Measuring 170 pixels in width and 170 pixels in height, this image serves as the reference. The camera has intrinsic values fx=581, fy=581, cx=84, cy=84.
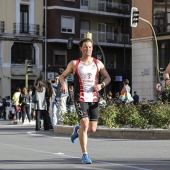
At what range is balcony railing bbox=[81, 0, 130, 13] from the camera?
2301 inches

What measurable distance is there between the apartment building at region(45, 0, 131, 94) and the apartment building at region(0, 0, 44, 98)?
1042mm

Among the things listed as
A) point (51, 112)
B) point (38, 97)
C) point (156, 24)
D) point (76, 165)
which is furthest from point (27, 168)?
point (156, 24)

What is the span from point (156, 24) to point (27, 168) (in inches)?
1477

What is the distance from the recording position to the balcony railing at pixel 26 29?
178 feet

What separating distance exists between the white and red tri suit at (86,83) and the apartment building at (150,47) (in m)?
35.0

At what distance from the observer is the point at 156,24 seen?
45625 mm

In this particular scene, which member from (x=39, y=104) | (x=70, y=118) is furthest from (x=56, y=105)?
(x=70, y=118)

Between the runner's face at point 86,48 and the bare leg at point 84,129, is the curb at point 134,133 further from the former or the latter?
the runner's face at point 86,48

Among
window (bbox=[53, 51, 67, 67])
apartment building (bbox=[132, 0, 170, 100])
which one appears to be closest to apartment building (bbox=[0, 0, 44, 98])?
window (bbox=[53, 51, 67, 67])

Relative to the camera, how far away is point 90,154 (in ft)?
37.6

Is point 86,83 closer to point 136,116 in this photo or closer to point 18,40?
point 136,116

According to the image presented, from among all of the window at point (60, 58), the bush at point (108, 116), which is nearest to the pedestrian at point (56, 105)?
the bush at point (108, 116)

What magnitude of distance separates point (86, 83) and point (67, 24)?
47.5 meters

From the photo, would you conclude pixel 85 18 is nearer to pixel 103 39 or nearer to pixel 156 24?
pixel 103 39
